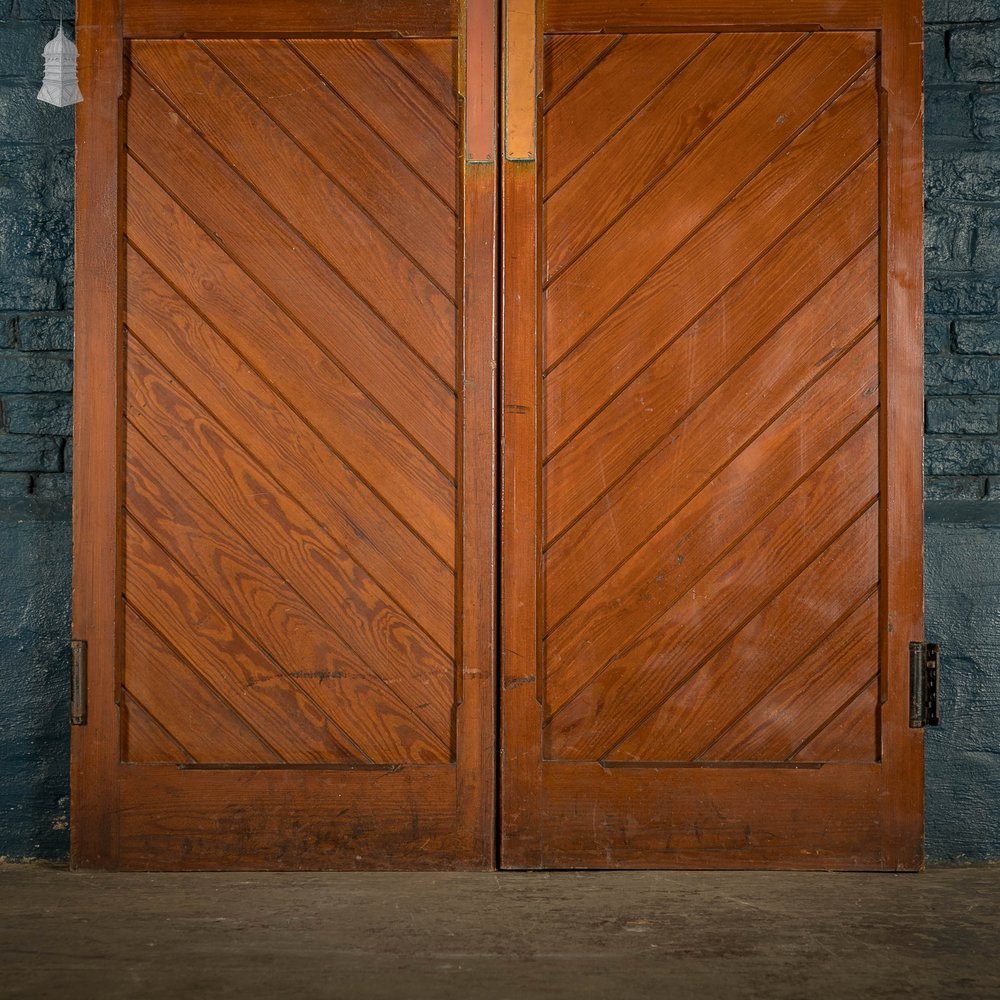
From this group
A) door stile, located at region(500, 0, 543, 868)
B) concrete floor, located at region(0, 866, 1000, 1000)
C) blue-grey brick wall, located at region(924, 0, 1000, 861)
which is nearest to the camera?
concrete floor, located at region(0, 866, 1000, 1000)

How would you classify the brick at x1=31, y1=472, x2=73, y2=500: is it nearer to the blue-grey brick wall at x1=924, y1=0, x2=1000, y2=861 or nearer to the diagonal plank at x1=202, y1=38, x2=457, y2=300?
the diagonal plank at x1=202, y1=38, x2=457, y2=300

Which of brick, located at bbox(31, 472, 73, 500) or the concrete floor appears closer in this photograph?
the concrete floor

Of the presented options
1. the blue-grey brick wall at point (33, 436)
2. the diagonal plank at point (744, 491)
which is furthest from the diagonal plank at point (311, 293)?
the diagonal plank at point (744, 491)

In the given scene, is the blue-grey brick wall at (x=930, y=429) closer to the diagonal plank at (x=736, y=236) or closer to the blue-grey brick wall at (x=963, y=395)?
the blue-grey brick wall at (x=963, y=395)

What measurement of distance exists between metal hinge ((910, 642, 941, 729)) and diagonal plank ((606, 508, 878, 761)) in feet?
0.77

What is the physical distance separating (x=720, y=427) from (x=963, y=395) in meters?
0.75

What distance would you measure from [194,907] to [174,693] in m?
0.56

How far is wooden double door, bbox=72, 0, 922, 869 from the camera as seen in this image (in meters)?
2.71

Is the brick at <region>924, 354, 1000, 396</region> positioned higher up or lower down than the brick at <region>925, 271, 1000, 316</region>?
lower down

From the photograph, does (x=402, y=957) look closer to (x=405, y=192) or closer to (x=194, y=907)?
(x=194, y=907)

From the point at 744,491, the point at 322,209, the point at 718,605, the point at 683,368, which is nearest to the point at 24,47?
the point at 322,209

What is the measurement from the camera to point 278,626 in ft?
8.91

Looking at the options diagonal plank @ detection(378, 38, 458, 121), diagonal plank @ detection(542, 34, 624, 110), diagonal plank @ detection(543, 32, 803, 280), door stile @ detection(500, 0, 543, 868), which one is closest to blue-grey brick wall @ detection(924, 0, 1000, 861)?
diagonal plank @ detection(543, 32, 803, 280)

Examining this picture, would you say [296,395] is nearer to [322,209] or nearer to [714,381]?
[322,209]
